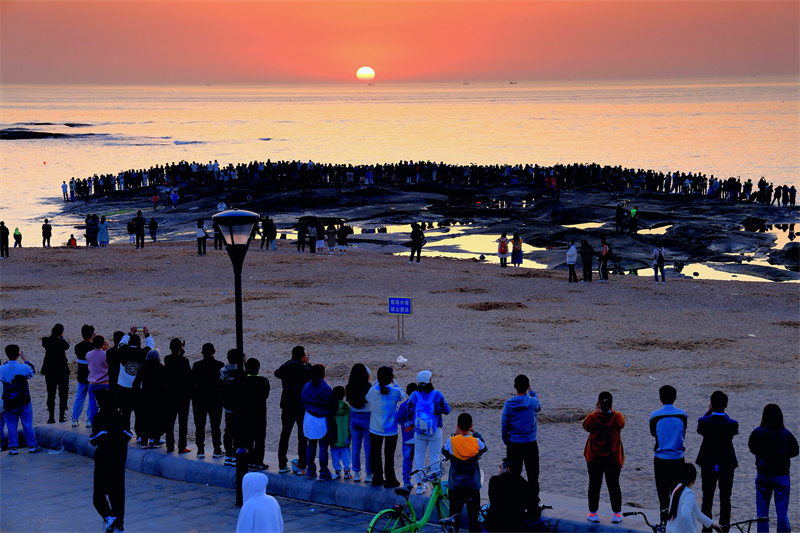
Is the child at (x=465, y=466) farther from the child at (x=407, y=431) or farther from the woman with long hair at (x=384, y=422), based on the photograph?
the woman with long hair at (x=384, y=422)

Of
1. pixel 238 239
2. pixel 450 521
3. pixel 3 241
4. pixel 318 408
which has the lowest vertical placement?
pixel 450 521

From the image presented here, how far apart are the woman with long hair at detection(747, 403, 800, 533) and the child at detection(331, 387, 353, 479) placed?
4304 millimetres

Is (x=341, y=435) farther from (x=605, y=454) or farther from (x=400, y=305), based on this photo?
(x=400, y=305)

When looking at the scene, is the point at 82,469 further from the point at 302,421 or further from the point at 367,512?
the point at 367,512

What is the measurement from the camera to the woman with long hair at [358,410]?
9969 mm

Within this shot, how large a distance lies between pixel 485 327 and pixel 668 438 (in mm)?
12551

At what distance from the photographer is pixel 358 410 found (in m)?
10.1

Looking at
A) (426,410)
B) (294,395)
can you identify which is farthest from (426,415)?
(294,395)

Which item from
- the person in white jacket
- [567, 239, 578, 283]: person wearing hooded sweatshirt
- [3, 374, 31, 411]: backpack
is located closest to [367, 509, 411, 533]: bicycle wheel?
the person in white jacket

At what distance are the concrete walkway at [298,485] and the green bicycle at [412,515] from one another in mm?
696

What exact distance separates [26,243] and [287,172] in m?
24.2

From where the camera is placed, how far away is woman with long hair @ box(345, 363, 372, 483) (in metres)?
9.97

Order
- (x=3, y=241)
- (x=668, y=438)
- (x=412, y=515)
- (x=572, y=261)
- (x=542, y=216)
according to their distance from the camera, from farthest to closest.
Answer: (x=542, y=216)
(x=3, y=241)
(x=572, y=261)
(x=668, y=438)
(x=412, y=515)

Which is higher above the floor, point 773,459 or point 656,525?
point 773,459
